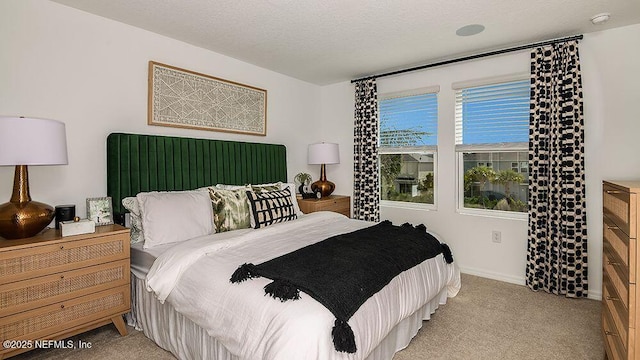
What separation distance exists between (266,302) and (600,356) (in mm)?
2258

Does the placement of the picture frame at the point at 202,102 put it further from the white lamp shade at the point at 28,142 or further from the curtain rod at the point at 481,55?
the curtain rod at the point at 481,55

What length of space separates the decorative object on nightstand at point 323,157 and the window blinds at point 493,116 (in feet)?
5.08

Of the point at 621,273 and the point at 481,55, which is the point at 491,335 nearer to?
the point at 621,273

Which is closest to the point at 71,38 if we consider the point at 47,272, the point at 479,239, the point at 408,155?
the point at 47,272

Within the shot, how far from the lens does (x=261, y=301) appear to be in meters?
1.57

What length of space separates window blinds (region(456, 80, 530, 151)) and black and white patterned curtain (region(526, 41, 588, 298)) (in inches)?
6.7

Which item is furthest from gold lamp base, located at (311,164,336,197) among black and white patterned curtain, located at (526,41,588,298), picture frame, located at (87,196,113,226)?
picture frame, located at (87,196,113,226)

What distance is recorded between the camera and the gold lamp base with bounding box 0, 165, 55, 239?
199cm

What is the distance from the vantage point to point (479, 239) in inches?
145

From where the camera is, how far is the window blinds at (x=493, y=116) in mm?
3395

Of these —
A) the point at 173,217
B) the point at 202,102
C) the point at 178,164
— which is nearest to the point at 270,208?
the point at 173,217

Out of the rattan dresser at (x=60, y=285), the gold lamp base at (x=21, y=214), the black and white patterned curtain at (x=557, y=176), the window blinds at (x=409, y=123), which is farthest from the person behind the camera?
the window blinds at (x=409, y=123)

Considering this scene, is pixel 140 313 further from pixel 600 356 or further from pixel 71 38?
pixel 600 356

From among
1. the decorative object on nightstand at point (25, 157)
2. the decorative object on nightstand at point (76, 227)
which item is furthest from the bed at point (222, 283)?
the decorative object on nightstand at point (25, 157)
